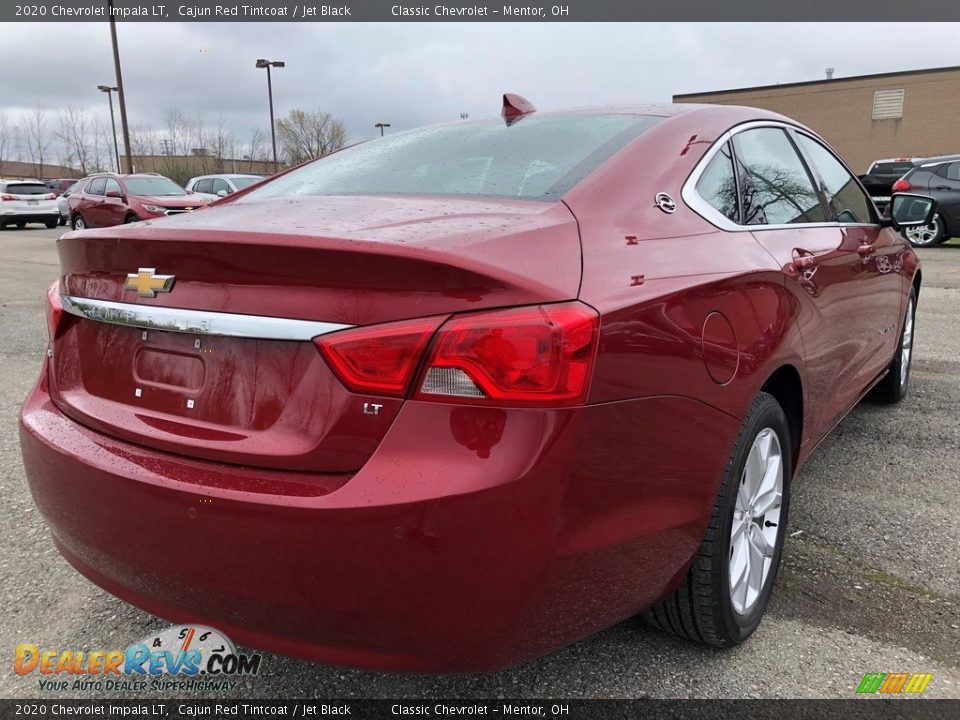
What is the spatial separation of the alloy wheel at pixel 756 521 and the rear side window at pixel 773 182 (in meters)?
0.71

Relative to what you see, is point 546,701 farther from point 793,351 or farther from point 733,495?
point 793,351

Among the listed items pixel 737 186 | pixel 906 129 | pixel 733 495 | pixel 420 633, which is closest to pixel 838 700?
pixel 733 495

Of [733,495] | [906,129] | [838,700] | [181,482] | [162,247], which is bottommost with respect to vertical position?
[838,700]

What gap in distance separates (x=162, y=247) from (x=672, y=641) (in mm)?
1752

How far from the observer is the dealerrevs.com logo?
210 centimetres

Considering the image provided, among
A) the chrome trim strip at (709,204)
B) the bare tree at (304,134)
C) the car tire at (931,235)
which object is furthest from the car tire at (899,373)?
the bare tree at (304,134)

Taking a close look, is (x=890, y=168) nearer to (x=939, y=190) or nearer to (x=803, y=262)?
(x=939, y=190)

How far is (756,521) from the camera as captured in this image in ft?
7.41

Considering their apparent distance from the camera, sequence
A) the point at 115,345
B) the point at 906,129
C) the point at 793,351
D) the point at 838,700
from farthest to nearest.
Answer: the point at 906,129, the point at 793,351, the point at 838,700, the point at 115,345

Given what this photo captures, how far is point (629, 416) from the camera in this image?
156 cm

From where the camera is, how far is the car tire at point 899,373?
427 cm

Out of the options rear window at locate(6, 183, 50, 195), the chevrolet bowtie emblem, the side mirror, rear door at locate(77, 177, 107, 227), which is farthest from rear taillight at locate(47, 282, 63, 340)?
rear window at locate(6, 183, 50, 195)

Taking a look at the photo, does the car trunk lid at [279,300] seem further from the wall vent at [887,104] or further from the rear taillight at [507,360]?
the wall vent at [887,104]

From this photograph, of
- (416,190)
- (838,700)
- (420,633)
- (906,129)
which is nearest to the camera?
(420,633)
